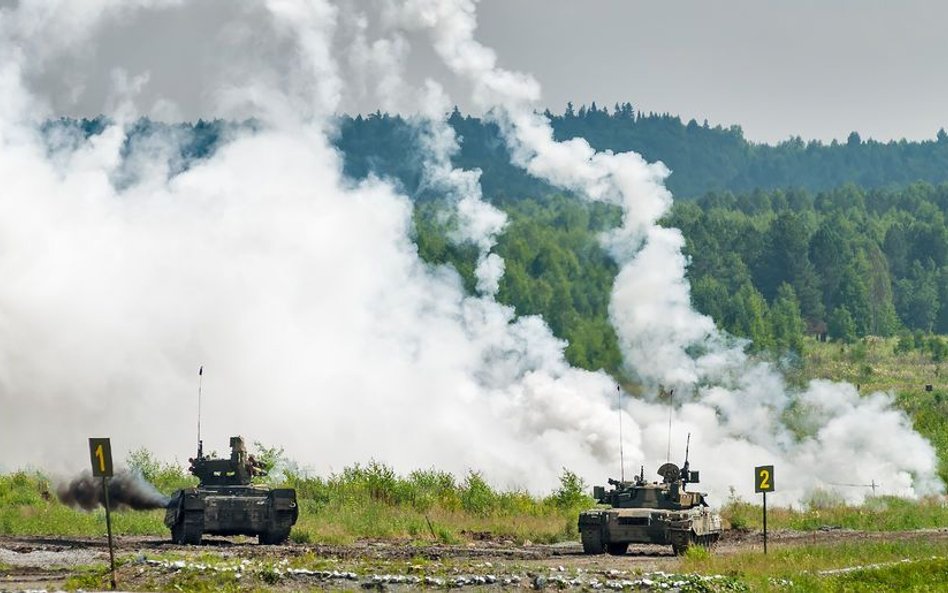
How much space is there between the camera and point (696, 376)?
93438 millimetres

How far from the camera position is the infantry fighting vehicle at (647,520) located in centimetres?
5175

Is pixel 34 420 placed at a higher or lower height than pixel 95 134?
lower

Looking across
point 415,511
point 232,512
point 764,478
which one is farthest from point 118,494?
point 764,478

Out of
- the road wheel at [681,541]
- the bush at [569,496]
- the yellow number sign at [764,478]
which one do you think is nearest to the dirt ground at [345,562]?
the road wheel at [681,541]

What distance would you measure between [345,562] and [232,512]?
1174cm

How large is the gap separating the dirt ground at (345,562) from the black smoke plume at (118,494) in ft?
14.8

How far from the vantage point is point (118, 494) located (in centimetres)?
6128

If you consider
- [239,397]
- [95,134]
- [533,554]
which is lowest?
[533,554]

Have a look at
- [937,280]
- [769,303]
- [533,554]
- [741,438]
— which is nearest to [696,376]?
[741,438]

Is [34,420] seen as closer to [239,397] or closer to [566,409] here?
[239,397]

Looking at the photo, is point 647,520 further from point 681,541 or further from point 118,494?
point 118,494

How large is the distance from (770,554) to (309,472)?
34.2 meters

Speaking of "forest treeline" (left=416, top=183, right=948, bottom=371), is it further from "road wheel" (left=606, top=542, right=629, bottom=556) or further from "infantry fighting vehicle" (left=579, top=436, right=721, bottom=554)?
"road wheel" (left=606, top=542, right=629, bottom=556)

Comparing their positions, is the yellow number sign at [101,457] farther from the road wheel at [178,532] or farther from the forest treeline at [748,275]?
the forest treeline at [748,275]
